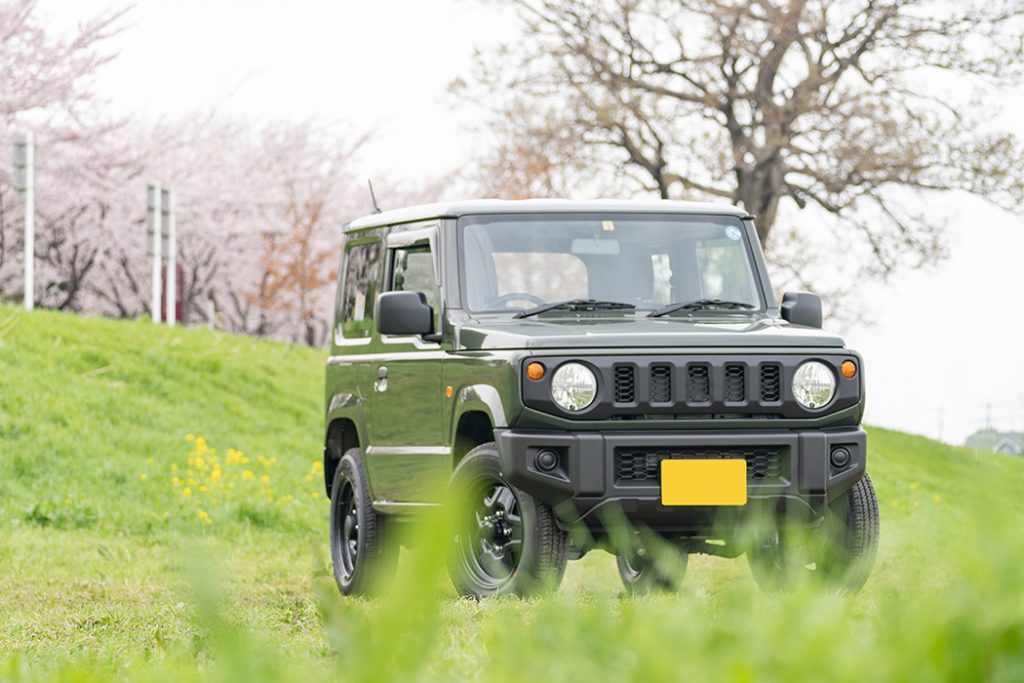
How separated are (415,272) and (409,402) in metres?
0.85

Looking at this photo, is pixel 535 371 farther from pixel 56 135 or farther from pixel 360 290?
pixel 56 135

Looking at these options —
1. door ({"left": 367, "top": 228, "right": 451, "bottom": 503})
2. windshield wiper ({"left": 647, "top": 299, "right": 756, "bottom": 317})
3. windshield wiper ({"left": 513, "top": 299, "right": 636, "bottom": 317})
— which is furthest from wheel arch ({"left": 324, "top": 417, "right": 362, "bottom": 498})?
Answer: windshield wiper ({"left": 647, "top": 299, "right": 756, "bottom": 317})

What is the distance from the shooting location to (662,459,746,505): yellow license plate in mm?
6949

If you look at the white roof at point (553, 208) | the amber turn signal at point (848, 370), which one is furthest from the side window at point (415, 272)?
the amber turn signal at point (848, 370)

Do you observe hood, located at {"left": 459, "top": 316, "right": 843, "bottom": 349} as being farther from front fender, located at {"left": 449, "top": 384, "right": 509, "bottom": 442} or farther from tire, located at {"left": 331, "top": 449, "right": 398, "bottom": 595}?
tire, located at {"left": 331, "top": 449, "right": 398, "bottom": 595}

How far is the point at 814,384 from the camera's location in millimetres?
7348

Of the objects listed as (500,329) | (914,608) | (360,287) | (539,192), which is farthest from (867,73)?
(914,608)

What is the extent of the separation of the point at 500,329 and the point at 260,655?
5612 mm

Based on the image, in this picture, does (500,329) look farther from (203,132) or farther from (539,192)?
(203,132)

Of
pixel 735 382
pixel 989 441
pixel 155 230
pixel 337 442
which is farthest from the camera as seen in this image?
pixel 155 230

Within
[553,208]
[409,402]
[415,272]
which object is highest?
[553,208]

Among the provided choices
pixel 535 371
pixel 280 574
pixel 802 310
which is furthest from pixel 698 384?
pixel 280 574

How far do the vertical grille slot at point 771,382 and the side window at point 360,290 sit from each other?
2.96m

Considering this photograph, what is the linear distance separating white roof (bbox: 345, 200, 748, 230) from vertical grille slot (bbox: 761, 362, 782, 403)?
1.76 metres
